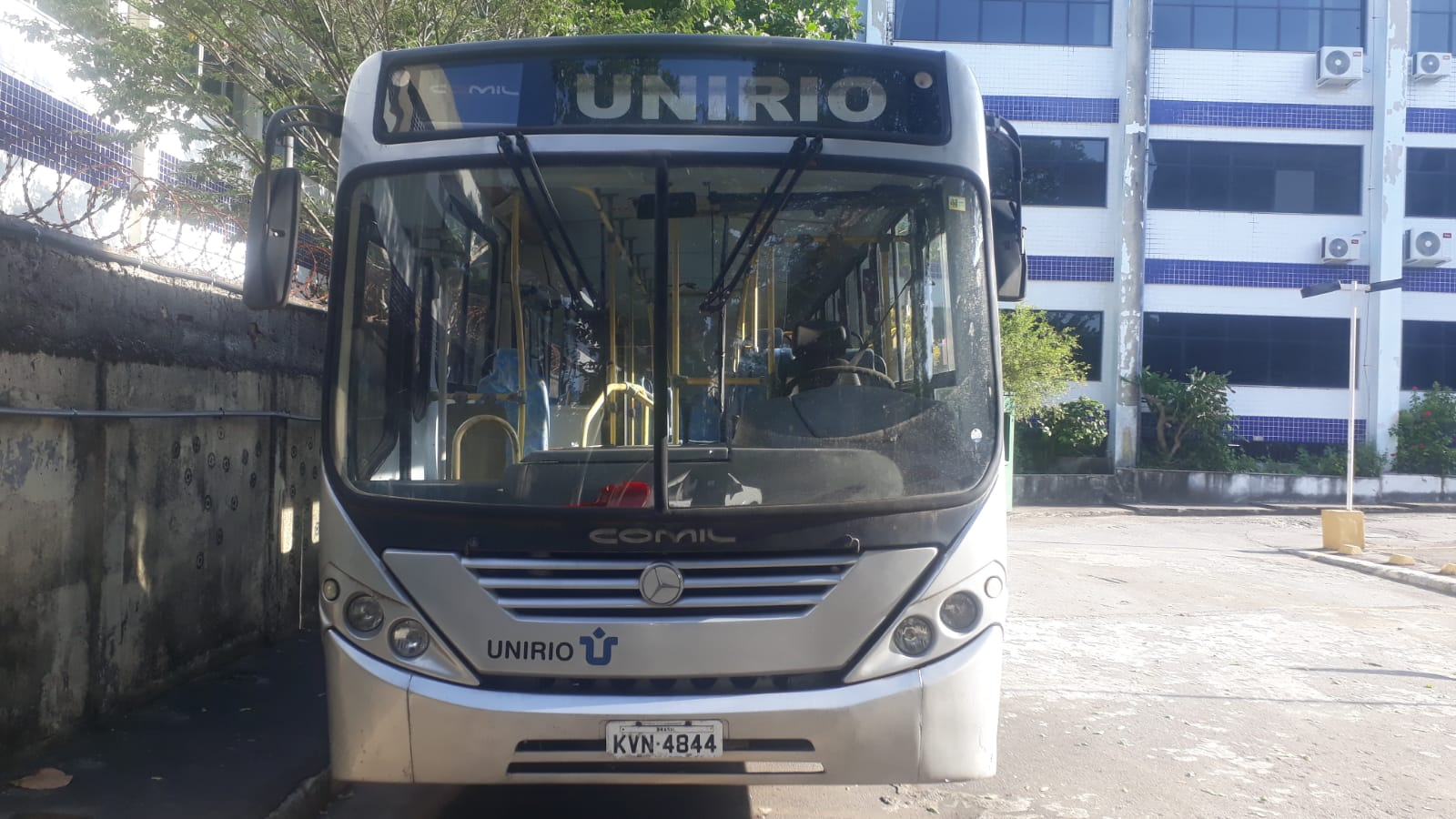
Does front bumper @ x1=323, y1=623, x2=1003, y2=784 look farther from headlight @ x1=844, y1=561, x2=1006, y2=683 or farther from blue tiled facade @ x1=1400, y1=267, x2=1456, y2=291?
blue tiled facade @ x1=1400, y1=267, x2=1456, y2=291

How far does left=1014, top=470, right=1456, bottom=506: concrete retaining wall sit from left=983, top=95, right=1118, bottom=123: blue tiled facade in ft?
27.3

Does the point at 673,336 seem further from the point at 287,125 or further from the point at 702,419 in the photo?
the point at 287,125

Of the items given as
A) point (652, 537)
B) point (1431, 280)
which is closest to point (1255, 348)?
point (1431, 280)

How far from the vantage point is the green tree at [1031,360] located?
76.2 ft

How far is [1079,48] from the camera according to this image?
2688 centimetres

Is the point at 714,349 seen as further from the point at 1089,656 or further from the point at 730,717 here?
the point at 1089,656

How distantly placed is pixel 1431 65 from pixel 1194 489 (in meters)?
11.4

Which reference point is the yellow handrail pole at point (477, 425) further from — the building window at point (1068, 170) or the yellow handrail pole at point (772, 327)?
the building window at point (1068, 170)

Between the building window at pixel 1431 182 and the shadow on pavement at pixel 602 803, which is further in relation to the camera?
the building window at pixel 1431 182

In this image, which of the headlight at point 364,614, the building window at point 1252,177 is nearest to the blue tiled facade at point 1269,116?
the building window at point 1252,177

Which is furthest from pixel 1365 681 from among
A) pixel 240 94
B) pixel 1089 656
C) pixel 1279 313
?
pixel 1279 313

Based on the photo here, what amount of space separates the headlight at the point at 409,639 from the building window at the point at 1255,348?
25.4 meters

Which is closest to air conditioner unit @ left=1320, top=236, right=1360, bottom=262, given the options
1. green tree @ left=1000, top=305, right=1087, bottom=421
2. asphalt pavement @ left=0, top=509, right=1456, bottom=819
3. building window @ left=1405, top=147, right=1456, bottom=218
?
building window @ left=1405, top=147, right=1456, bottom=218

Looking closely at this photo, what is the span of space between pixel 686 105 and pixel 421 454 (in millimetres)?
1645
